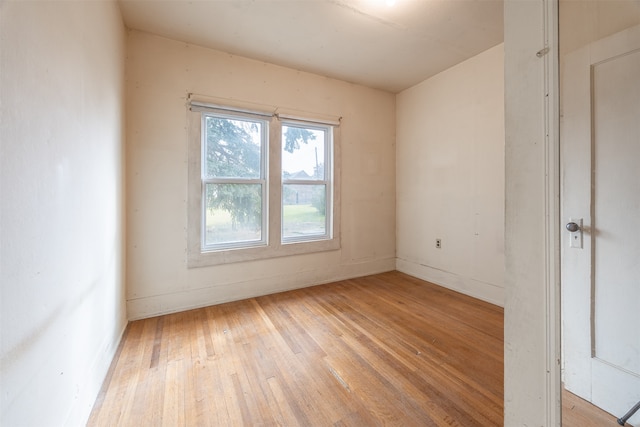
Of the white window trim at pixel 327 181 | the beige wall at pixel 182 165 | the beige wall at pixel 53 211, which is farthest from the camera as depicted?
the white window trim at pixel 327 181

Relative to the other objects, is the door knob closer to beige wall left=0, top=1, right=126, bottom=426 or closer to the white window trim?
beige wall left=0, top=1, right=126, bottom=426

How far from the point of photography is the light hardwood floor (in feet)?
4.24

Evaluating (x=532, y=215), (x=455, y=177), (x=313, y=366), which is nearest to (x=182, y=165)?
(x=313, y=366)

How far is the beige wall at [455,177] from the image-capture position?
264 cm

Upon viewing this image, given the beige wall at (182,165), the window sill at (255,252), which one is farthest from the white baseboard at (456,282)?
the window sill at (255,252)

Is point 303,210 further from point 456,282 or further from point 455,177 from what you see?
point 456,282

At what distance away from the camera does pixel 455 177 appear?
3.03 metres

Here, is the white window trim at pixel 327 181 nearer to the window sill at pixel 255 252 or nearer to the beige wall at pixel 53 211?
the window sill at pixel 255 252

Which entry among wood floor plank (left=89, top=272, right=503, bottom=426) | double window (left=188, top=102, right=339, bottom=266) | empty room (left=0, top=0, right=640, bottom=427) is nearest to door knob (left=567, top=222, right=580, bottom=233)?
empty room (left=0, top=0, right=640, bottom=427)

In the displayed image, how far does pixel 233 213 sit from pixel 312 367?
5.81 ft

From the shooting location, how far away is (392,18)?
218 cm

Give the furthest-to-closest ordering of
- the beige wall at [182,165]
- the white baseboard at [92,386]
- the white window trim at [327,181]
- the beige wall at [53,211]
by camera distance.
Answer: the white window trim at [327,181], the beige wall at [182,165], the white baseboard at [92,386], the beige wall at [53,211]

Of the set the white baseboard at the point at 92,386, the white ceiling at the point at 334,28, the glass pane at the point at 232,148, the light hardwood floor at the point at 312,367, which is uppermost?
the white ceiling at the point at 334,28

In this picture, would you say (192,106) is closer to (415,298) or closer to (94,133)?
(94,133)
